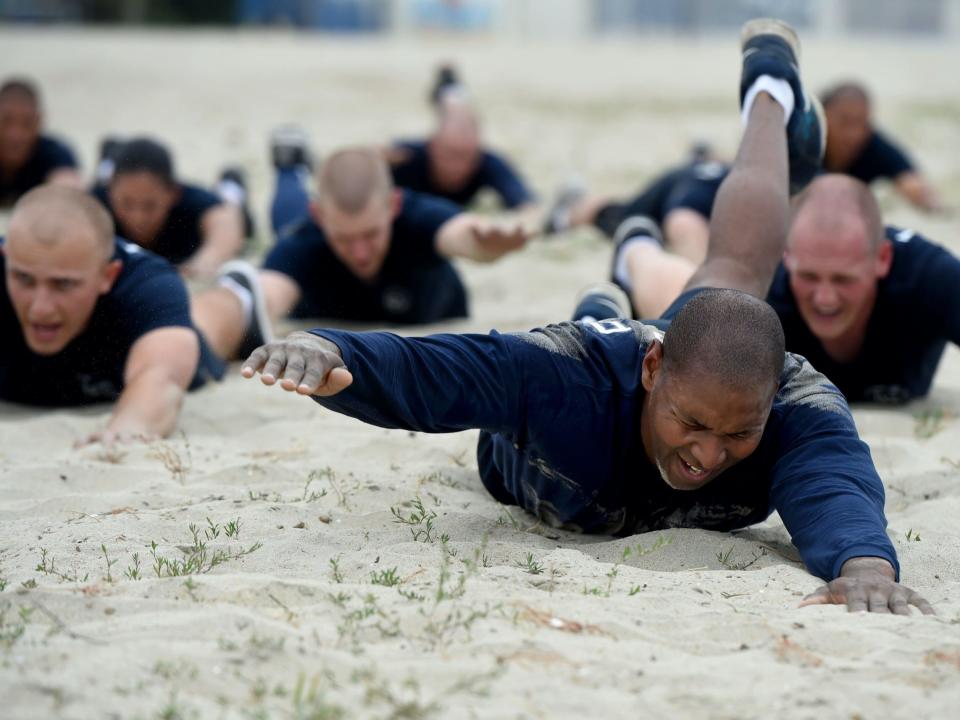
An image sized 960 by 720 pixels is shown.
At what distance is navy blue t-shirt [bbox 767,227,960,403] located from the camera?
4.98m

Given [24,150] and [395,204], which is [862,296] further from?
[24,150]

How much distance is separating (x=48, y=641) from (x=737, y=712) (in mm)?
1343

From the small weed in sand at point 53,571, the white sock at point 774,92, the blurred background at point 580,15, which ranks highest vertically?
the blurred background at point 580,15

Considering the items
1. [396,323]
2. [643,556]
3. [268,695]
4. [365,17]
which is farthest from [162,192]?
[365,17]

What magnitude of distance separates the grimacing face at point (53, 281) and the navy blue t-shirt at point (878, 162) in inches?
243

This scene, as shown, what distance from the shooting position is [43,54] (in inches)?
620

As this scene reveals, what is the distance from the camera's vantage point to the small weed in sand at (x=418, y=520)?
11.4 ft

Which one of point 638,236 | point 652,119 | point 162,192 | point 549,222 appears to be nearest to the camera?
point 638,236

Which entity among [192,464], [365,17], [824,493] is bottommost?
[192,464]

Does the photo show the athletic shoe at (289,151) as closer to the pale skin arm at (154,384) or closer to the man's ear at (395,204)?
the man's ear at (395,204)

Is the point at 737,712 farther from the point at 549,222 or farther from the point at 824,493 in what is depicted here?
the point at 549,222

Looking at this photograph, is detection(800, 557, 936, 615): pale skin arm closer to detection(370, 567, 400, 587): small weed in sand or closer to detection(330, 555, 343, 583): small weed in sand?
detection(370, 567, 400, 587): small weed in sand

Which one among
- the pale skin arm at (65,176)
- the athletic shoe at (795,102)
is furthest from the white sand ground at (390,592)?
the pale skin arm at (65,176)

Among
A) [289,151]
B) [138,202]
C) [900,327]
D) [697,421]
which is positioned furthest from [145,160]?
[697,421]
